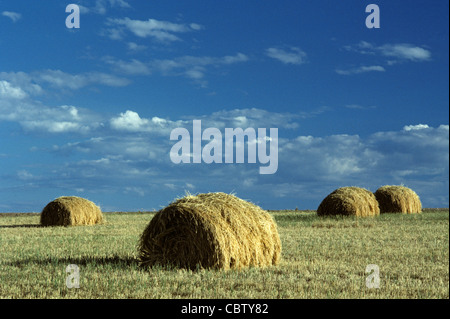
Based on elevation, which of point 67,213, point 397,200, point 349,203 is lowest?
point 67,213

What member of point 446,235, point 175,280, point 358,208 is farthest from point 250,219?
point 358,208

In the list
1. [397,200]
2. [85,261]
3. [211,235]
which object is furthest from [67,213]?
[397,200]

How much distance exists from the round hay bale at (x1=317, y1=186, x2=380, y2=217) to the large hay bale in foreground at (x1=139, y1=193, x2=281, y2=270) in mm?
15700

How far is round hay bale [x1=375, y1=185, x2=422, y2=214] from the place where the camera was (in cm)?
2988

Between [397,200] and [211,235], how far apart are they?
74.9ft

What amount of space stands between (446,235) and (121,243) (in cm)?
1035

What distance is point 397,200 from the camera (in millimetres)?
29906

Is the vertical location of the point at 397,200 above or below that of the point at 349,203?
above

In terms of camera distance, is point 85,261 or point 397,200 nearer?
point 85,261

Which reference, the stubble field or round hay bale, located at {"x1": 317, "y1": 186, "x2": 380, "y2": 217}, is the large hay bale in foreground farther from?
round hay bale, located at {"x1": 317, "y1": 186, "x2": 380, "y2": 217}

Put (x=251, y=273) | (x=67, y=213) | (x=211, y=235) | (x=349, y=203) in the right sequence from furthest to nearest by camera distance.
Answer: (x=349, y=203)
(x=67, y=213)
(x=211, y=235)
(x=251, y=273)

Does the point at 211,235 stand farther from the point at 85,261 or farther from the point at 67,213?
the point at 67,213

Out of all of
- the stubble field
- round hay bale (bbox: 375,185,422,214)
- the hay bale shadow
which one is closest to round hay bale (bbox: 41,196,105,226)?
the stubble field
